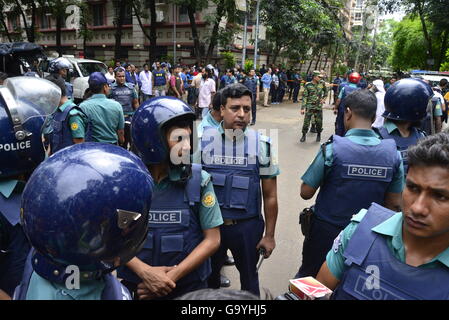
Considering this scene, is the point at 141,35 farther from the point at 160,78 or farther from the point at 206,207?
the point at 206,207

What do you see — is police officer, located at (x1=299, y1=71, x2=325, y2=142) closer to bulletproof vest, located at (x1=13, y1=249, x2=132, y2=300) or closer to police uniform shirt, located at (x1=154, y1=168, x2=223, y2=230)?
police uniform shirt, located at (x1=154, y1=168, x2=223, y2=230)

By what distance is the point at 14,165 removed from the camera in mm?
1567

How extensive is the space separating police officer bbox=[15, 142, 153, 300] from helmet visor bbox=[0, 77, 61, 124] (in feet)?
2.15

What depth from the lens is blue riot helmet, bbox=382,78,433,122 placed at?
2916 millimetres

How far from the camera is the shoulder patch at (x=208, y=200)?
1.92 meters

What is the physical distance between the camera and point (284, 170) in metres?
6.94

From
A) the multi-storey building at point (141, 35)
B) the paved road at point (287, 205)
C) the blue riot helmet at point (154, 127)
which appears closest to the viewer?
the blue riot helmet at point (154, 127)

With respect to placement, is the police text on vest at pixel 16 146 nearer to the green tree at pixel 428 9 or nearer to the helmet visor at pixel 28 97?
the helmet visor at pixel 28 97

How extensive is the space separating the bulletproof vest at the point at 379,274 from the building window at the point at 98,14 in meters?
30.8

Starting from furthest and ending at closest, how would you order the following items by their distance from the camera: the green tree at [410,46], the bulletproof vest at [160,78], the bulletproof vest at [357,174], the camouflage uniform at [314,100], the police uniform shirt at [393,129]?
the green tree at [410,46] → the bulletproof vest at [160,78] → the camouflage uniform at [314,100] → the police uniform shirt at [393,129] → the bulletproof vest at [357,174]

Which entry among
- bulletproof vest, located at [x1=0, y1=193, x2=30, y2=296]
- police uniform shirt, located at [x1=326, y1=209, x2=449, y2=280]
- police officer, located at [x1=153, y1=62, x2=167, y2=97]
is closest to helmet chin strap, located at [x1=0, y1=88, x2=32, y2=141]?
bulletproof vest, located at [x1=0, y1=193, x2=30, y2=296]

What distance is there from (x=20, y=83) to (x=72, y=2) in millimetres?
22232

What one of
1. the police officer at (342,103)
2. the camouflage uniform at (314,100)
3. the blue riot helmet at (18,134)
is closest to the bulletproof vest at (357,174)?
the blue riot helmet at (18,134)

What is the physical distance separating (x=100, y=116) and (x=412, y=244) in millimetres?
3621
